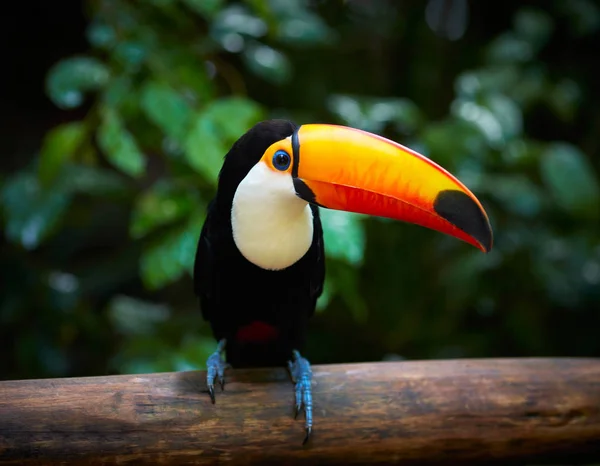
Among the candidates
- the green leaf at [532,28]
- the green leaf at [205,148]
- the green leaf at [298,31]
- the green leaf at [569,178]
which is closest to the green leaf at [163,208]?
the green leaf at [205,148]

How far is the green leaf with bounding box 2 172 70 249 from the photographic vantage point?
6.90ft

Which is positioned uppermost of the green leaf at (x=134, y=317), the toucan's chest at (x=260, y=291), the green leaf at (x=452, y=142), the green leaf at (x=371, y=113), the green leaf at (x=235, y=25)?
the green leaf at (x=235, y=25)

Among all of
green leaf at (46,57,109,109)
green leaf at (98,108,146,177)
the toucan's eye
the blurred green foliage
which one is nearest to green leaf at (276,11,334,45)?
the blurred green foliage

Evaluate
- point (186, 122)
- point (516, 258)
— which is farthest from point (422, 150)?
point (186, 122)

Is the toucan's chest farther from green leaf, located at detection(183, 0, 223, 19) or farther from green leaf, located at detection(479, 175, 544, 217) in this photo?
green leaf, located at detection(479, 175, 544, 217)

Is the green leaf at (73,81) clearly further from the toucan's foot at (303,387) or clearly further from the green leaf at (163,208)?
the toucan's foot at (303,387)

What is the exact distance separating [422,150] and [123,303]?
127cm

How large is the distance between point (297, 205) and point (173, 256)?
55 centimetres

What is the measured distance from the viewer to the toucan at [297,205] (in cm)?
136

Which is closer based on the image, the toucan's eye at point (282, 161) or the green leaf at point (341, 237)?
the toucan's eye at point (282, 161)

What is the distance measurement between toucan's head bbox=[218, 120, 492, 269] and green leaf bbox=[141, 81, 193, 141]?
49 centimetres

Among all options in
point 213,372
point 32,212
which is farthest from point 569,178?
point 32,212

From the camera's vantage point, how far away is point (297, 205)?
1436 millimetres

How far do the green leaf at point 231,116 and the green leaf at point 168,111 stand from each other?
0.23 feet
